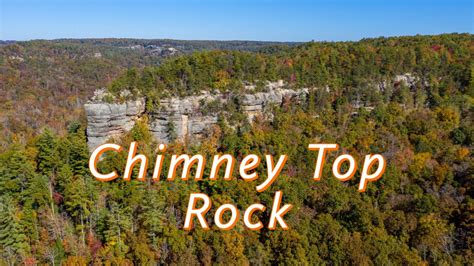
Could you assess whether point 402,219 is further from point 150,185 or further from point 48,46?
point 48,46

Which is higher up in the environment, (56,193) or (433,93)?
(433,93)

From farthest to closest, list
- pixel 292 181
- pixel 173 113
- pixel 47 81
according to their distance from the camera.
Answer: pixel 47 81 < pixel 173 113 < pixel 292 181

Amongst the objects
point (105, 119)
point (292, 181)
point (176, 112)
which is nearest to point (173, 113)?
point (176, 112)

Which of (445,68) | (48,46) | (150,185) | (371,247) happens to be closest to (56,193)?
(150,185)

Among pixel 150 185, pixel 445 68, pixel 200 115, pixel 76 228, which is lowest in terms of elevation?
pixel 76 228

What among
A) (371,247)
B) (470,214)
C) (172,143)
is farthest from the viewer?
(172,143)

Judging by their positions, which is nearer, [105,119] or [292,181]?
[292,181]

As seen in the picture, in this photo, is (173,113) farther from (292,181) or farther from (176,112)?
(292,181)
